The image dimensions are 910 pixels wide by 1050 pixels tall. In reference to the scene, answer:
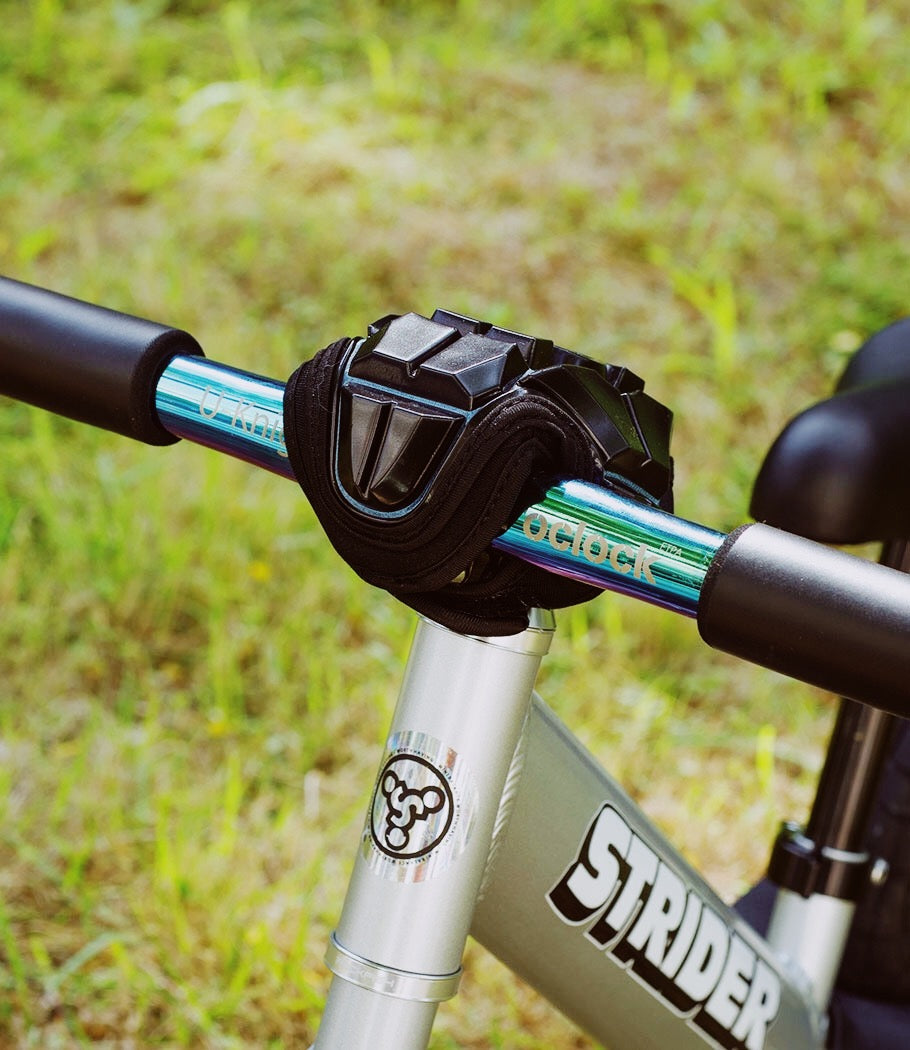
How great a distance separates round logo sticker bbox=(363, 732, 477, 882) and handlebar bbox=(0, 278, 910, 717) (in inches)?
4.4

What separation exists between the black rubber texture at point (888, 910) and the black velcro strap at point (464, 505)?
69 centimetres

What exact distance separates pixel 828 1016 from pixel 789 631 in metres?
0.75

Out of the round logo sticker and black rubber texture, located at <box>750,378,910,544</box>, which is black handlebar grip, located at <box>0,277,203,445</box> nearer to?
the round logo sticker

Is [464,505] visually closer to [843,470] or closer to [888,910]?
[843,470]

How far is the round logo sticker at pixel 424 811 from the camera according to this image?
60 centimetres

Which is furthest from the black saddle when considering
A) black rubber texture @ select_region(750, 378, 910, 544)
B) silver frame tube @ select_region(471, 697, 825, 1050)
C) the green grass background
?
the green grass background

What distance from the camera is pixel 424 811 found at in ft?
1.96

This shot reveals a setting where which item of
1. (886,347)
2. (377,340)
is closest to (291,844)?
(886,347)

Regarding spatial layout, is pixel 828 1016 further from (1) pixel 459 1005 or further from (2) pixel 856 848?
(1) pixel 459 1005

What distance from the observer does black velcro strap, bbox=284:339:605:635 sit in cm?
52

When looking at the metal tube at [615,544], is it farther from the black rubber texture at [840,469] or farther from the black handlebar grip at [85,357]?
the black rubber texture at [840,469]

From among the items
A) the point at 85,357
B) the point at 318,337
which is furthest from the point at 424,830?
the point at 318,337

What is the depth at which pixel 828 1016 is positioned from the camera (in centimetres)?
110

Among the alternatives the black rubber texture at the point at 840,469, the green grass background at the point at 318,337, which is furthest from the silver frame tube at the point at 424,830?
the green grass background at the point at 318,337
